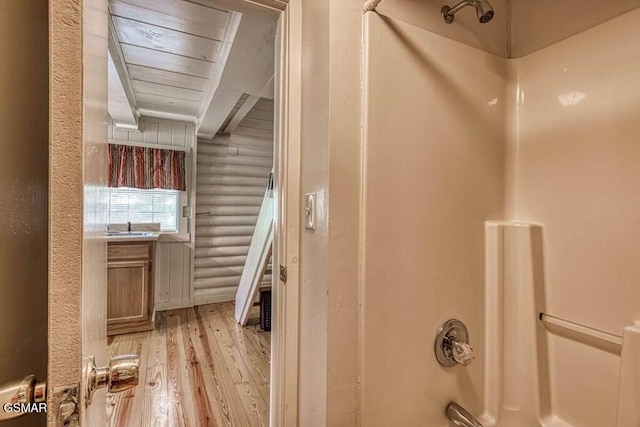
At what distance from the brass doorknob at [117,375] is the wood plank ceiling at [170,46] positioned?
156 centimetres

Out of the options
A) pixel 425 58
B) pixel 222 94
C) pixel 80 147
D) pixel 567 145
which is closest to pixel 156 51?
pixel 222 94

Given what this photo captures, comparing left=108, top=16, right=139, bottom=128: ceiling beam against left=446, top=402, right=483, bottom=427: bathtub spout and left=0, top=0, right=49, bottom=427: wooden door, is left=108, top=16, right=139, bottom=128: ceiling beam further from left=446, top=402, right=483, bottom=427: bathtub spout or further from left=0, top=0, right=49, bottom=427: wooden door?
left=446, top=402, right=483, bottom=427: bathtub spout

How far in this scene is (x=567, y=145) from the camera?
3.33ft

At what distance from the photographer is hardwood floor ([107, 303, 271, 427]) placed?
1.76 meters

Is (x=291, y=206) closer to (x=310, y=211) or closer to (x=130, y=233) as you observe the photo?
(x=310, y=211)

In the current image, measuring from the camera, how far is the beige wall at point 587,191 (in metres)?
0.87

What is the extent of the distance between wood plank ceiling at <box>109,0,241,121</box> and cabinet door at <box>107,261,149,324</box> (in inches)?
62.0

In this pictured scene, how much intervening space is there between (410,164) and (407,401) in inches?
30.7

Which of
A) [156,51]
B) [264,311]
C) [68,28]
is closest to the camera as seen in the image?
[68,28]

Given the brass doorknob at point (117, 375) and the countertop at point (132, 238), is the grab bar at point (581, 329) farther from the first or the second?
the countertop at point (132, 238)

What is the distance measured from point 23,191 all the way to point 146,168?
311cm

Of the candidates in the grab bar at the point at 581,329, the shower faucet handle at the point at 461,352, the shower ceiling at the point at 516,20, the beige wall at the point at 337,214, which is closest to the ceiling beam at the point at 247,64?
the beige wall at the point at 337,214

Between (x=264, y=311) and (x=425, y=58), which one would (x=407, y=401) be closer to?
(x=425, y=58)

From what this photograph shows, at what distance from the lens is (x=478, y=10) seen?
2.81ft
